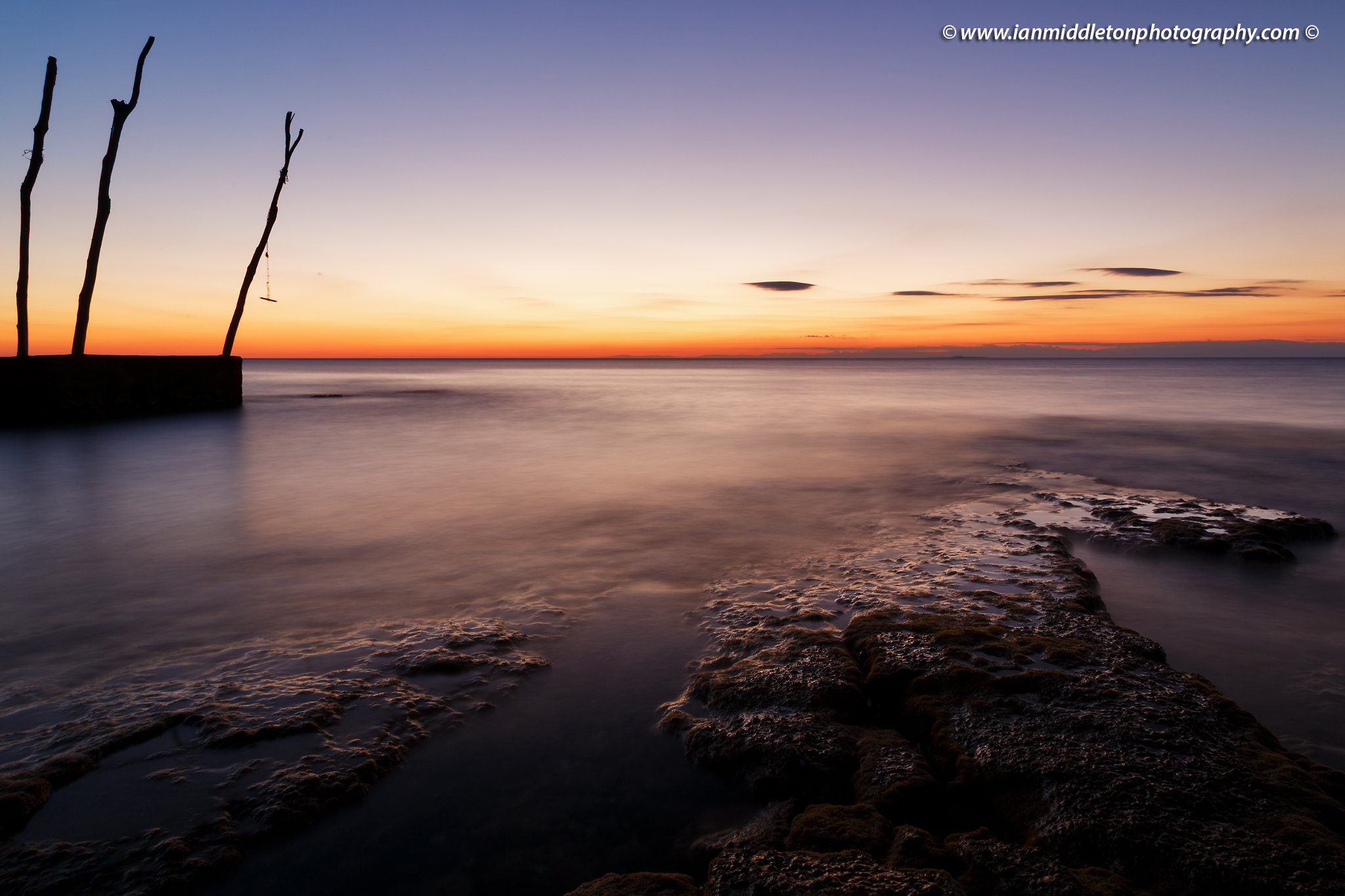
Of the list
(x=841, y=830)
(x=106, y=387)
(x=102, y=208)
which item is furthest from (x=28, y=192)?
(x=841, y=830)

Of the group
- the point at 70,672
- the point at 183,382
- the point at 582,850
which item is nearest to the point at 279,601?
the point at 70,672

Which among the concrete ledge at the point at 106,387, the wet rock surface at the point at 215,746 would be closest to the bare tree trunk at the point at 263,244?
the concrete ledge at the point at 106,387

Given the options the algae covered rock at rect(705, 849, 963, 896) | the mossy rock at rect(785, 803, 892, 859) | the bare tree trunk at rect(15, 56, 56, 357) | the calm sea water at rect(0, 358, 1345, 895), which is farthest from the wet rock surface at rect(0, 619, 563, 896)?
the bare tree trunk at rect(15, 56, 56, 357)

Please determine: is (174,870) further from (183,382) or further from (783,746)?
(183,382)

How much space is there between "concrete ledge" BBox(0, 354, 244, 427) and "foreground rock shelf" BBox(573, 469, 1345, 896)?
14.6 m

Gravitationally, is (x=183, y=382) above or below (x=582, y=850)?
above

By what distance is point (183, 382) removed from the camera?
606 inches

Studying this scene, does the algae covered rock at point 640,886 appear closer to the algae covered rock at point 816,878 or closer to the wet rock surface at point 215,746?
the algae covered rock at point 816,878

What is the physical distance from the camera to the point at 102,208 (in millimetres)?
12484

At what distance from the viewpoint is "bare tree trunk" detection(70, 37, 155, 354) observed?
40.7ft

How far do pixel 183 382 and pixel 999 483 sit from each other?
17.4 meters

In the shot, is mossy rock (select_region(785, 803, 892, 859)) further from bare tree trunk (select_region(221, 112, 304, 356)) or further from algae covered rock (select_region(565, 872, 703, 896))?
bare tree trunk (select_region(221, 112, 304, 356))

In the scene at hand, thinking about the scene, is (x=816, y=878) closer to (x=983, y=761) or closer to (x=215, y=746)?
(x=983, y=761)

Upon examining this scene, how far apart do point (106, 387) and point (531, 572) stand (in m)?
13.6
